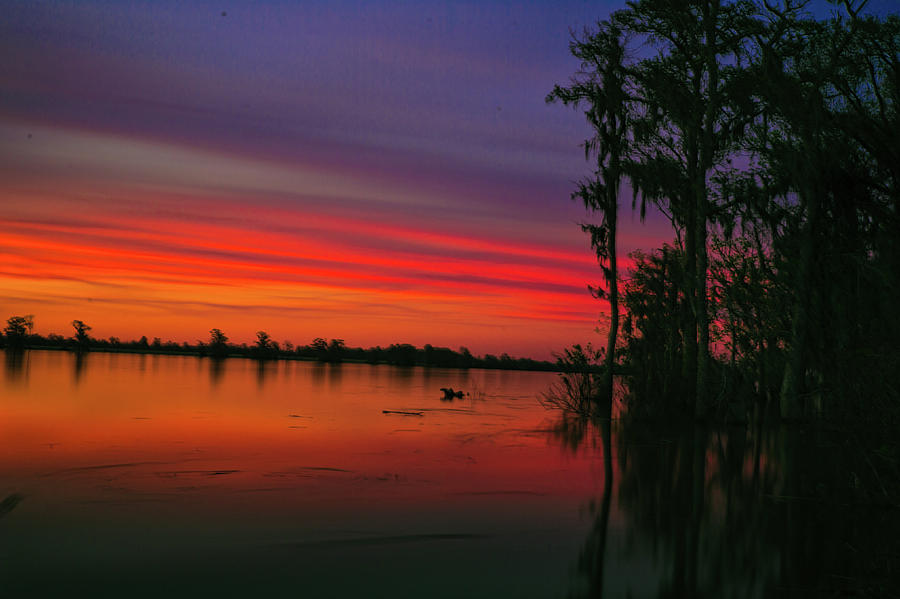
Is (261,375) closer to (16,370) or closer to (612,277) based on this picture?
(16,370)

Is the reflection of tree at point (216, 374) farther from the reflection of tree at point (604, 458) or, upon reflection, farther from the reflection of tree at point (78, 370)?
the reflection of tree at point (604, 458)

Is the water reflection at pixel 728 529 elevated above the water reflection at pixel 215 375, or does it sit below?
above

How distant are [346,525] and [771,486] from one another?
8002 millimetres

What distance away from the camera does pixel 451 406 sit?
34.0m

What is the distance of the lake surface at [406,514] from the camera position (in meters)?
7.40

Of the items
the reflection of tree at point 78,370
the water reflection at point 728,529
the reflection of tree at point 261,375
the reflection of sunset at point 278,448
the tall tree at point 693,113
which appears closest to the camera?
the water reflection at point 728,529

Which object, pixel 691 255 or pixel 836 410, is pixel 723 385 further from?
pixel 836 410

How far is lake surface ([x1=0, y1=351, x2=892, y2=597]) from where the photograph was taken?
7402 mm

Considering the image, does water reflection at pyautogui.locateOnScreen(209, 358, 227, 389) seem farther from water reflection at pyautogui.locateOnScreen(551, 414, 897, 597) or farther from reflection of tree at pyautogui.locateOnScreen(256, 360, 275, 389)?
water reflection at pyautogui.locateOnScreen(551, 414, 897, 597)

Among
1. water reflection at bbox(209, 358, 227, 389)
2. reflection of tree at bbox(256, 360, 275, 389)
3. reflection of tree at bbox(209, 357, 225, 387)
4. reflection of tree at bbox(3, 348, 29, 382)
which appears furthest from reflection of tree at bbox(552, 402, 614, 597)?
reflection of tree at bbox(3, 348, 29, 382)

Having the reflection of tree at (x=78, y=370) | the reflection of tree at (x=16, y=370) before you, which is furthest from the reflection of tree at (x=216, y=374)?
the reflection of tree at (x=16, y=370)

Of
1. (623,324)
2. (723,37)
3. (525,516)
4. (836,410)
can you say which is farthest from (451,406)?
(836,410)

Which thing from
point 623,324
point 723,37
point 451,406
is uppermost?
point 723,37

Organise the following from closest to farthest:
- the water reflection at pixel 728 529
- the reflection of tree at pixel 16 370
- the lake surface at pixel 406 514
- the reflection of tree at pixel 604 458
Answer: the lake surface at pixel 406 514
the water reflection at pixel 728 529
the reflection of tree at pixel 604 458
the reflection of tree at pixel 16 370
